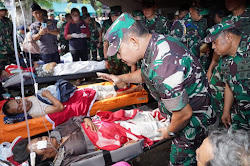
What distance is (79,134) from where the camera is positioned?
247 centimetres

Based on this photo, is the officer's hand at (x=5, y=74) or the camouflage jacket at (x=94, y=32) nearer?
the officer's hand at (x=5, y=74)

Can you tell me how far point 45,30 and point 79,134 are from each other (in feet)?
10.6

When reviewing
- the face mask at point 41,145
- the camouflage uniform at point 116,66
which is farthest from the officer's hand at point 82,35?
the face mask at point 41,145

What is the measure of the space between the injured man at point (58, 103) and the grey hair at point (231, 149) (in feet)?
8.05

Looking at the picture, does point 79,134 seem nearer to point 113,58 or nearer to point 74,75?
point 74,75

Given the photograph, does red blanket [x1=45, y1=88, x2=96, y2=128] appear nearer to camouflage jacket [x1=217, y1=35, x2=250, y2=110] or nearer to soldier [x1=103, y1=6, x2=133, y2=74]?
soldier [x1=103, y1=6, x2=133, y2=74]

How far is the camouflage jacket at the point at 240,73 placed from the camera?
199 cm

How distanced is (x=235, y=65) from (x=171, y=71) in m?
1.31

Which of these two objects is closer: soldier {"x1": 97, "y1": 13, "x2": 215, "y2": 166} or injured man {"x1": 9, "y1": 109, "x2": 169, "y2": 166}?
soldier {"x1": 97, "y1": 13, "x2": 215, "y2": 166}

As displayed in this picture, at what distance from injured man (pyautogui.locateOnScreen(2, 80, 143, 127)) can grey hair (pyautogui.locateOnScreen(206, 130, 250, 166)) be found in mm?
2454

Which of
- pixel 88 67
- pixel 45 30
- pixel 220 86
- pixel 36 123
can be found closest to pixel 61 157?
pixel 36 123

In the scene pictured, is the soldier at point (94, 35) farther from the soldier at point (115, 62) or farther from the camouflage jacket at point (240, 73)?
the camouflage jacket at point (240, 73)

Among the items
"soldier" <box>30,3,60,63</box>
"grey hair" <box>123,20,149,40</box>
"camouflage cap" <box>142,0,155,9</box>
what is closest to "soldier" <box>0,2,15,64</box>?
"soldier" <box>30,3,60,63</box>

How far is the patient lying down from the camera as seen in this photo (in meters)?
2.85
